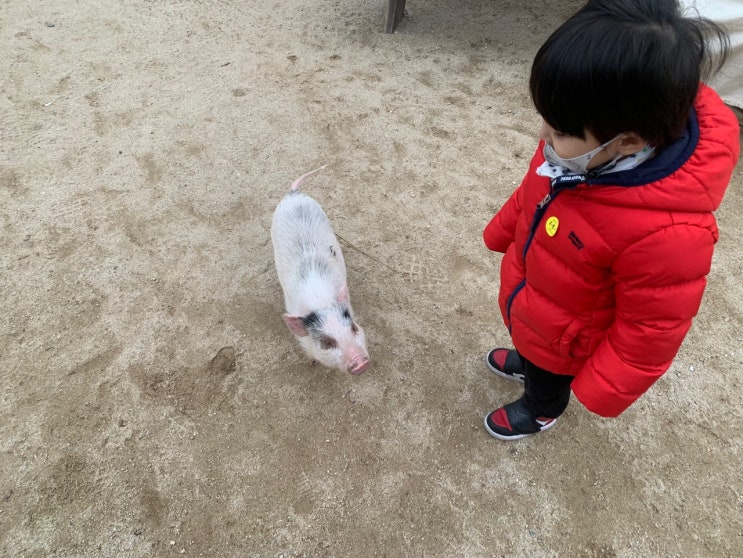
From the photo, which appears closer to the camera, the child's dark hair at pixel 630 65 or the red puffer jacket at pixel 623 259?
the child's dark hair at pixel 630 65

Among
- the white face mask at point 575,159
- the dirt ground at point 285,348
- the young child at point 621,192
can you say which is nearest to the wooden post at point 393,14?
the dirt ground at point 285,348

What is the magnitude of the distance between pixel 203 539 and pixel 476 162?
300 cm

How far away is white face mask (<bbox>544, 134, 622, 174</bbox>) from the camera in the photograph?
43.4 inches

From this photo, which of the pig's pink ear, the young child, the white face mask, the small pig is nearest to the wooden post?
the small pig

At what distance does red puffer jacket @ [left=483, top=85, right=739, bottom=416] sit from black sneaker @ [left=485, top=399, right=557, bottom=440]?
567mm

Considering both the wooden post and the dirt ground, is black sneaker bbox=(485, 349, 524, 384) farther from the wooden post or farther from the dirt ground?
the wooden post

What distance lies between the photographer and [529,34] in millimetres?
4672

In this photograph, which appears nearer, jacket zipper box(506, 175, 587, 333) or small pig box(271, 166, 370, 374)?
jacket zipper box(506, 175, 587, 333)

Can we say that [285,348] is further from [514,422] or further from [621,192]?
[621,192]

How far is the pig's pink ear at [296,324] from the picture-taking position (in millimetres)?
2186

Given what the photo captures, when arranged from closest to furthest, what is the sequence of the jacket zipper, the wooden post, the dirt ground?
the jacket zipper
the dirt ground
the wooden post

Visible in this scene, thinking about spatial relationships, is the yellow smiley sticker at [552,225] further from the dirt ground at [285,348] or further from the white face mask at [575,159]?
the dirt ground at [285,348]

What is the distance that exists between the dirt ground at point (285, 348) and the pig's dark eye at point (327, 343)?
0.28m

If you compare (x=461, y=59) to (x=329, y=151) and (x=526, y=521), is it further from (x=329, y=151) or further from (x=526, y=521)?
(x=526, y=521)
